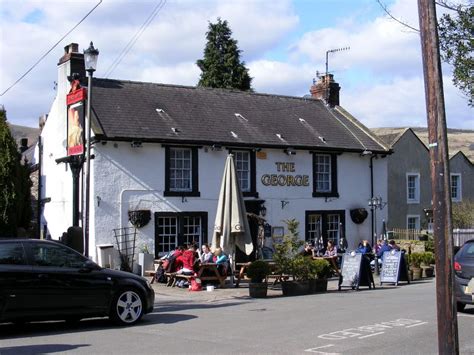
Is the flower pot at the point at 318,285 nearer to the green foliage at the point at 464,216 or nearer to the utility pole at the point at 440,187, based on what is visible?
the utility pole at the point at 440,187

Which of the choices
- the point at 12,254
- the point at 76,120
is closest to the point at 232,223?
the point at 76,120

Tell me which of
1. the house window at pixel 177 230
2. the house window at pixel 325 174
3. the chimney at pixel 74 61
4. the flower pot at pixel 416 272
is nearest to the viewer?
the flower pot at pixel 416 272

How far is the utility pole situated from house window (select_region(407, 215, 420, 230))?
90.5ft

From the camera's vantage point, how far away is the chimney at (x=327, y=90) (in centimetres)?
3297

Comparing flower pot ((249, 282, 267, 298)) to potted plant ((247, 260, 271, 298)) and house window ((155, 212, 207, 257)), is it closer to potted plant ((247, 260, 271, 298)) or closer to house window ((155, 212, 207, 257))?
potted plant ((247, 260, 271, 298))

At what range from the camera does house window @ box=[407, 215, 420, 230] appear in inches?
1336

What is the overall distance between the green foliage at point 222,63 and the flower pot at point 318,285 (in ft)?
103

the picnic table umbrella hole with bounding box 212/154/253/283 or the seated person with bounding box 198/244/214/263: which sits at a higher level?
the picnic table umbrella hole with bounding box 212/154/253/283

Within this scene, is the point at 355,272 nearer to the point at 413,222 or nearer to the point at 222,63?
the point at 413,222

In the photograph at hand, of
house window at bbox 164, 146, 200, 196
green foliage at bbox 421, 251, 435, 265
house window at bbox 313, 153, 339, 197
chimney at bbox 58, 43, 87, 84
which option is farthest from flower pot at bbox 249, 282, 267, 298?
chimney at bbox 58, 43, 87, 84

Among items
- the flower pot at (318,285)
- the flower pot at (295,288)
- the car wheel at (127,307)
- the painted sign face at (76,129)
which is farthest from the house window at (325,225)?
the car wheel at (127,307)

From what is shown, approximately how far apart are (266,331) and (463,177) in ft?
96.5

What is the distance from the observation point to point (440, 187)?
704 centimetres

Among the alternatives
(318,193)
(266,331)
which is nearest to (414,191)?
(318,193)
